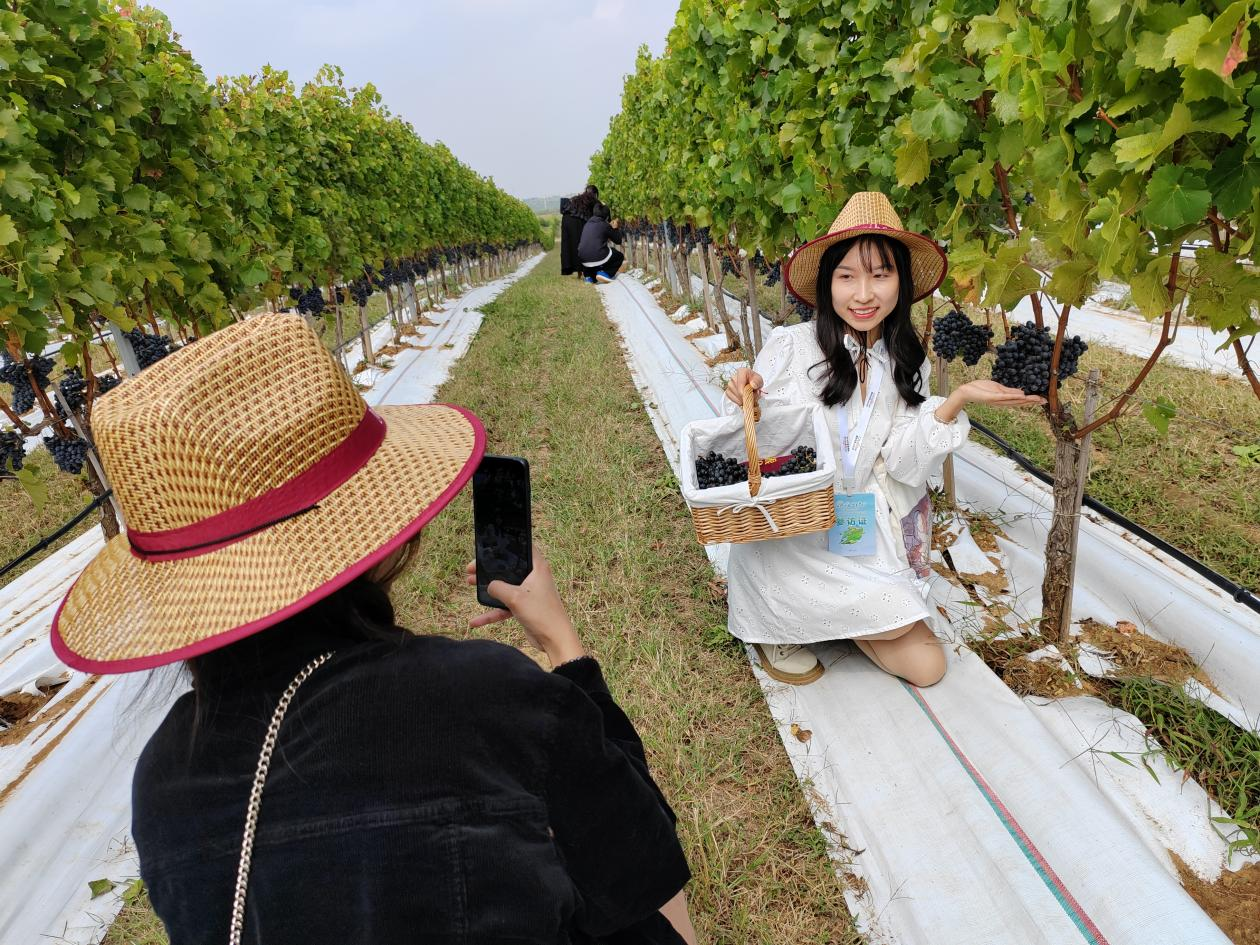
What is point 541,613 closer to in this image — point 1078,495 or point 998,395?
point 998,395

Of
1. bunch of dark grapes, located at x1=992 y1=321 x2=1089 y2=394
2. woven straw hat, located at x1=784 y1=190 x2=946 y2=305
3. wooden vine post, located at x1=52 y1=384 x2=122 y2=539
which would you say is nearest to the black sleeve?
bunch of dark grapes, located at x1=992 y1=321 x2=1089 y2=394

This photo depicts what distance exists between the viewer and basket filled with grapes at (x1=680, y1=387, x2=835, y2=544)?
215 centimetres

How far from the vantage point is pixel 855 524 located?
2424 millimetres

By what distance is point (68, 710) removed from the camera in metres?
2.76

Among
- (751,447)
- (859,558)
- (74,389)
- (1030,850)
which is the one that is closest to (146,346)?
(74,389)

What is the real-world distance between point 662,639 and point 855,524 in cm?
100

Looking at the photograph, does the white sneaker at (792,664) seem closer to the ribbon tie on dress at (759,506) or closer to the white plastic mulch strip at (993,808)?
the white plastic mulch strip at (993,808)

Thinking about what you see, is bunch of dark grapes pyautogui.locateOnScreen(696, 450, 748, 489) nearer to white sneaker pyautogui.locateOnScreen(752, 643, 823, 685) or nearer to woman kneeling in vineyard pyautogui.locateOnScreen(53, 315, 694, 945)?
white sneaker pyautogui.locateOnScreen(752, 643, 823, 685)

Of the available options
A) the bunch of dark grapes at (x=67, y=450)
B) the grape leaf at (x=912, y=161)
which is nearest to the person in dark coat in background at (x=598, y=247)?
the grape leaf at (x=912, y=161)

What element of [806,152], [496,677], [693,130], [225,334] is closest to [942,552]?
[806,152]

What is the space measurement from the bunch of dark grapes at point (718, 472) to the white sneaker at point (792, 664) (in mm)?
686

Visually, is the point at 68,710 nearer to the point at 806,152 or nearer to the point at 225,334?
the point at 225,334

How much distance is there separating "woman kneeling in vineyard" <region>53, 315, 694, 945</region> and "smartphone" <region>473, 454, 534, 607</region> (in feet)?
0.95

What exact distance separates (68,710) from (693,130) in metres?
5.71
